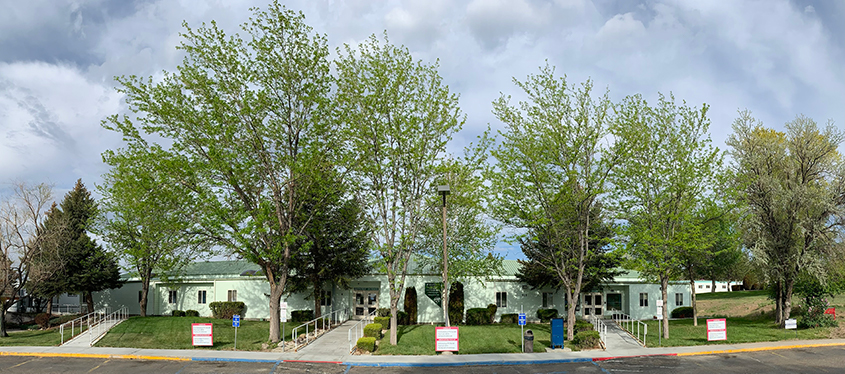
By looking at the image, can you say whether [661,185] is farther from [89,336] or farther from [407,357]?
[89,336]

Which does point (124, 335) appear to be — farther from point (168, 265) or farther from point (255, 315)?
point (255, 315)

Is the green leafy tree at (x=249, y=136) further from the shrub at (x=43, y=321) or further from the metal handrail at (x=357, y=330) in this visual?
the shrub at (x=43, y=321)

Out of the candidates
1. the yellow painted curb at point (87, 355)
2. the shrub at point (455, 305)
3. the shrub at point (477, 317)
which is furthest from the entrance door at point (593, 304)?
the yellow painted curb at point (87, 355)

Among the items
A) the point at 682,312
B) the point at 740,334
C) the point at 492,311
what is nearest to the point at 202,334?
the point at 492,311

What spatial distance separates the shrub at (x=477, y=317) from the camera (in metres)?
33.7

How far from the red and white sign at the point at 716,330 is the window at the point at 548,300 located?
13955mm

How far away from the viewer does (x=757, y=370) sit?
17984 mm

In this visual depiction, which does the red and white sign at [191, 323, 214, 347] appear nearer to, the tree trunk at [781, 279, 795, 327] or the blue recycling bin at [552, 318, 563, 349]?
the blue recycling bin at [552, 318, 563, 349]

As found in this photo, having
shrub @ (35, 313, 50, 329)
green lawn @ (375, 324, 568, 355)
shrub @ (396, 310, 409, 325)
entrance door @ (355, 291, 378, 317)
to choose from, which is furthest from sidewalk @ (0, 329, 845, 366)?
entrance door @ (355, 291, 378, 317)

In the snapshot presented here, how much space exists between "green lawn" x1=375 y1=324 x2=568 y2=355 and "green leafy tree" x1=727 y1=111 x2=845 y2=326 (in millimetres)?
12908

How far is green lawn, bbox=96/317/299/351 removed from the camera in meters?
24.0

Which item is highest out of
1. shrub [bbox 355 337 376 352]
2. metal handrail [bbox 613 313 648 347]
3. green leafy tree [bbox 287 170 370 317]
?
green leafy tree [bbox 287 170 370 317]

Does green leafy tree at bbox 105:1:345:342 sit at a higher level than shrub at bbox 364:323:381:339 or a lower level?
higher

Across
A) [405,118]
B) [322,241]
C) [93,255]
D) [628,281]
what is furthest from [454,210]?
[93,255]
